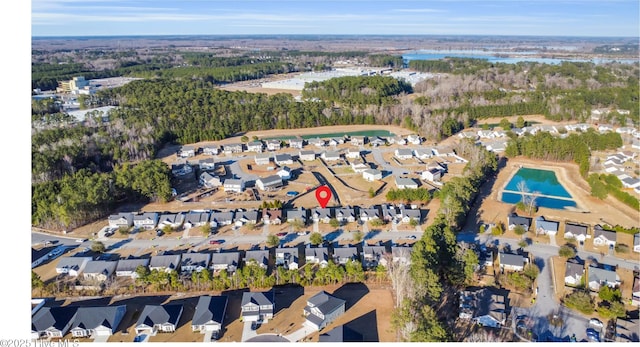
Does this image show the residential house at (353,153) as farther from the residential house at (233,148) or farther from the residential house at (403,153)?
the residential house at (233,148)

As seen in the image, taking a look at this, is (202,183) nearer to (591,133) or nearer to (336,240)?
(336,240)

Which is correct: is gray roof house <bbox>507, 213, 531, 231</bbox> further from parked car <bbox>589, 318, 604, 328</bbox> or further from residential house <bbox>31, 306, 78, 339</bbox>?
residential house <bbox>31, 306, 78, 339</bbox>

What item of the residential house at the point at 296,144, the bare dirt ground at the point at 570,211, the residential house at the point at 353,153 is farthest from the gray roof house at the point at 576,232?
the residential house at the point at 296,144

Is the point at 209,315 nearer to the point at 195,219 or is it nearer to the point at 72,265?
the point at 72,265

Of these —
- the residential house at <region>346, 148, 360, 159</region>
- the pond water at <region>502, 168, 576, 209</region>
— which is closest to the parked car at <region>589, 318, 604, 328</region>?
the pond water at <region>502, 168, 576, 209</region>

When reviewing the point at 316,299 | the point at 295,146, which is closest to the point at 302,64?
the point at 295,146
